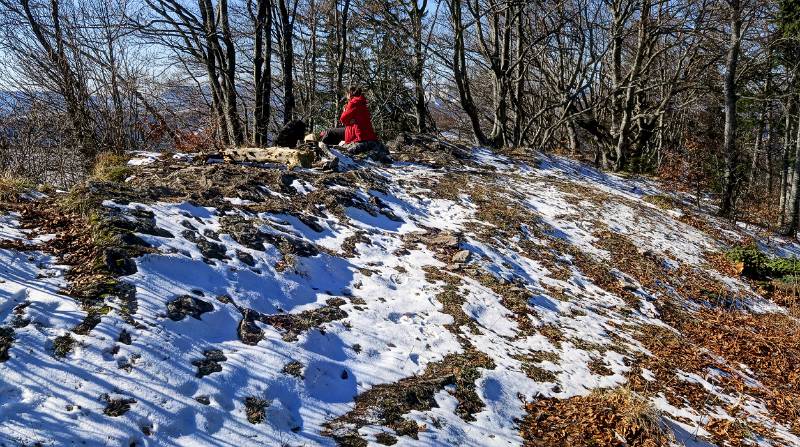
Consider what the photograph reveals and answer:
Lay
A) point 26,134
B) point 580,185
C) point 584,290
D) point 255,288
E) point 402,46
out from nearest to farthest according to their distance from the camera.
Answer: point 255,288 < point 584,290 < point 26,134 < point 580,185 < point 402,46

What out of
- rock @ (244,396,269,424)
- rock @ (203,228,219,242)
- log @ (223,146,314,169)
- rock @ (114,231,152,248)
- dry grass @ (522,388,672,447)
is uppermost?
log @ (223,146,314,169)

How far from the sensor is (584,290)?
20.2 feet

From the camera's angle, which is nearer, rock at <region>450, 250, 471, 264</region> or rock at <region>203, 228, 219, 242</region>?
rock at <region>203, 228, 219, 242</region>

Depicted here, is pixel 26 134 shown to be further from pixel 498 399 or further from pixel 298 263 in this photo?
pixel 498 399

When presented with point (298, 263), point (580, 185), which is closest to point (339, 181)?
point (298, 263)

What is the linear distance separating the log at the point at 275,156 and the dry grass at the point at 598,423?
5715mm

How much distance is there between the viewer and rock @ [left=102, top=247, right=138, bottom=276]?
365 centimetres

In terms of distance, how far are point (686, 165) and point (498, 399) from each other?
1145 cm

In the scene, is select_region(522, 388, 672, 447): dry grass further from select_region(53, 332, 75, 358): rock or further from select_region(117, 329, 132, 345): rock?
→ select_region(53, 332, 75, 358): rock

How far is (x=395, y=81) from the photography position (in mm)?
17453

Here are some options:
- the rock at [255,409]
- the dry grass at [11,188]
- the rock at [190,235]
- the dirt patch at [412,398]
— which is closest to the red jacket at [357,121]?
the rock at [190,235]

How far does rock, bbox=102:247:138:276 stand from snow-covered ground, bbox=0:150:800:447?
0.06 metres

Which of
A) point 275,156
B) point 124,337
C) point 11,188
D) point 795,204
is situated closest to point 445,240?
point 275,156

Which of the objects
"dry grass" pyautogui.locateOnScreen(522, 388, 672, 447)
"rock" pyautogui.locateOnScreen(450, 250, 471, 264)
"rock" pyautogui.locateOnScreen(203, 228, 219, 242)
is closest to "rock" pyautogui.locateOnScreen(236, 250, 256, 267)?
"rock" pyautogui.locateOnScreen(203, 228, 219, 242)
